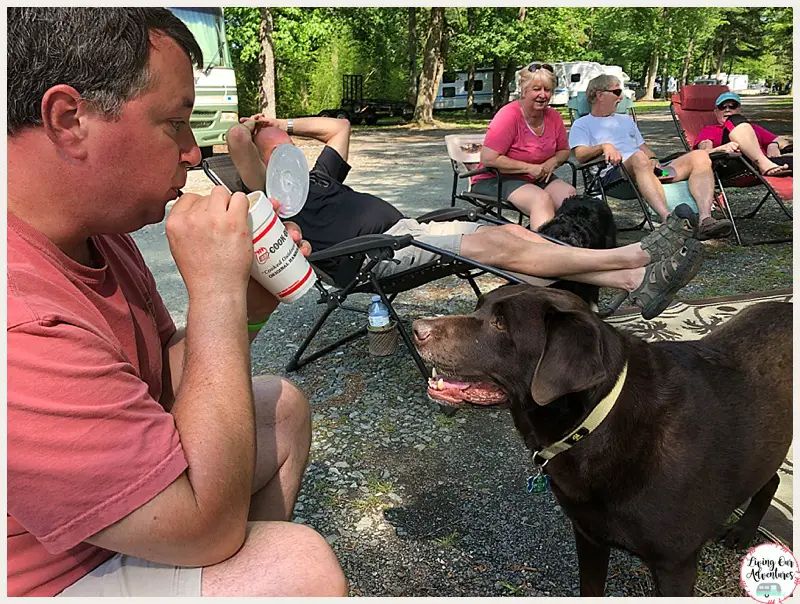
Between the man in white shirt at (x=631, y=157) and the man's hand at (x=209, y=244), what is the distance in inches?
192

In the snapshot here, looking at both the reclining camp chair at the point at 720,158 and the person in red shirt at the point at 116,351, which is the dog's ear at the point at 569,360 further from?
the reclining camp chair at the point at 720,158

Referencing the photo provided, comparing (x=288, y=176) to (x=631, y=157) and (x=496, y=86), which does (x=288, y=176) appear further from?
(x=496, y=86)

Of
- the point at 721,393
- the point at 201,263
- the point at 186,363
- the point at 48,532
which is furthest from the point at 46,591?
the point at 721,393

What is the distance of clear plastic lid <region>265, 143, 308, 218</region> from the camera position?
232cm

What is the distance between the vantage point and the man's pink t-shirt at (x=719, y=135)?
703cm

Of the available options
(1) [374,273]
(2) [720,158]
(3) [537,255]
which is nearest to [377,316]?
(1) [374,273]

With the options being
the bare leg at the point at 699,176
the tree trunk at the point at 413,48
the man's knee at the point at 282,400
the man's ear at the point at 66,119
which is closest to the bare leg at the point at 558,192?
the bare leg at the point at 699,176

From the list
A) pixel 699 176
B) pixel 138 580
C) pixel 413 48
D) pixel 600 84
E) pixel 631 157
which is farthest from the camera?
pixel 413 48

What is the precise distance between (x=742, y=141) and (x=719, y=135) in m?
0.82

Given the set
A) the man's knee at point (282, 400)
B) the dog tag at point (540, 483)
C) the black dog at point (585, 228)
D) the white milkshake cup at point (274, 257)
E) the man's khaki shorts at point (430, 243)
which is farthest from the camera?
the black dog at point (585, 228)

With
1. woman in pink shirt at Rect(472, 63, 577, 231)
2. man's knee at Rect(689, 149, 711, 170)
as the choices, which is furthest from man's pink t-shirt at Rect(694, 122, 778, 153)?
woman in pink shirt at Rect(472, 63, 577, 231)

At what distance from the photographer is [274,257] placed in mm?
1534

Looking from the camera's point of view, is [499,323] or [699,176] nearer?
[499,323]

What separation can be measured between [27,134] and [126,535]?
0.75m
